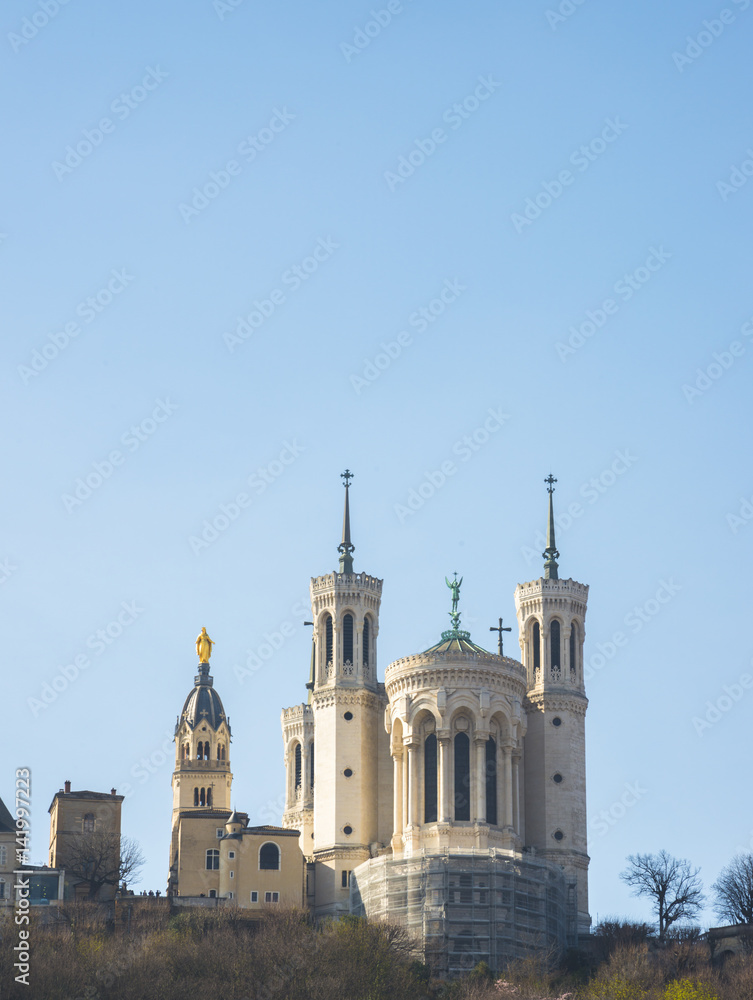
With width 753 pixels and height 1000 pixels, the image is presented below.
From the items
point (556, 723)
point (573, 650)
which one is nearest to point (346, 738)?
point (556, 723)

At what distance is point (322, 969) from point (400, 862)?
1667 centimetres

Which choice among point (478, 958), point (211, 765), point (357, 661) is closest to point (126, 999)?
point (478, 958)

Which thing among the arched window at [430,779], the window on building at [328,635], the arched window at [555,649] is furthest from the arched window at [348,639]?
the arched window at [555,649]

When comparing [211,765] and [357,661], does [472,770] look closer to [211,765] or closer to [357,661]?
[357,661]

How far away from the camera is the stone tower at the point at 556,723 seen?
125562 millimetres

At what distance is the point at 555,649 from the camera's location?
5084 inches

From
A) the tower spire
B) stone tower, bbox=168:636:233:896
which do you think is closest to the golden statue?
stone tower, bbox=168:636:233:896

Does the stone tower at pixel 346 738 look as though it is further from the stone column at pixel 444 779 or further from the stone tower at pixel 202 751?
the stone tower at pixel 202 751

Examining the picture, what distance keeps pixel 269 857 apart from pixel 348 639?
14.9 m

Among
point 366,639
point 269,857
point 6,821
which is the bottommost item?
point 269,857

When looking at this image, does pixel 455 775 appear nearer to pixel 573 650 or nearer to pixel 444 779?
pixel 444 779

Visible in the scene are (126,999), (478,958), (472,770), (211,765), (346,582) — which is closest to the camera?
(126,999)

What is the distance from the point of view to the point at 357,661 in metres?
128

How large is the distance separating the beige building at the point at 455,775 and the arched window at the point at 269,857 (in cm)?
377
